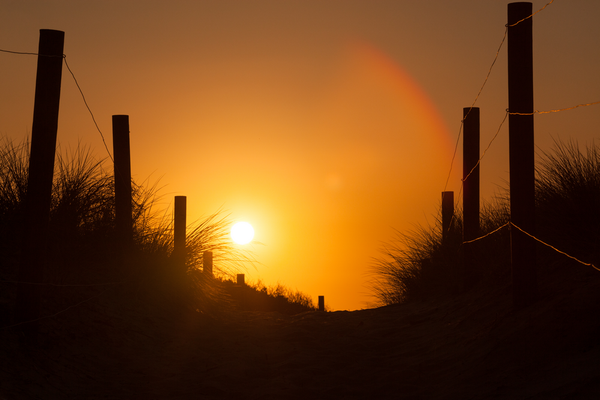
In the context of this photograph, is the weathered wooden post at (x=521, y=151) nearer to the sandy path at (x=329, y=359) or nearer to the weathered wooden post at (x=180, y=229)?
the sandy path at (x=329, y=359)

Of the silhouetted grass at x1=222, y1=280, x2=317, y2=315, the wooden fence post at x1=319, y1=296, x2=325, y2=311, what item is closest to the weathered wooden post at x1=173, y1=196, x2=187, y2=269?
the silhouetted grass at x1=222, y1=280, x2=317, y2=315

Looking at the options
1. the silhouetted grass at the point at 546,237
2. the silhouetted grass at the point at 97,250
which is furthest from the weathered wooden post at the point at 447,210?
the silhouetted grass at the point at 97,250

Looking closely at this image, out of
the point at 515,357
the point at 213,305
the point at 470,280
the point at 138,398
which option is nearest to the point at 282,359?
the point at 138,398

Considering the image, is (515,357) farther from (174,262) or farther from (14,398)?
(174,262)

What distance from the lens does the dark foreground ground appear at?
4.33 metres

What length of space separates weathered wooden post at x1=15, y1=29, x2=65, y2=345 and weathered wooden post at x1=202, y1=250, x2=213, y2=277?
14.1 feet

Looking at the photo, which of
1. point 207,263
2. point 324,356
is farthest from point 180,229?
point 324,356

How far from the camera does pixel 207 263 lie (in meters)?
9.55

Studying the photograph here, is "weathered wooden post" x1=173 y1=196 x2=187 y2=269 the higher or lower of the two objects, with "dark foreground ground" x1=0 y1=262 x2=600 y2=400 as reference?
higher

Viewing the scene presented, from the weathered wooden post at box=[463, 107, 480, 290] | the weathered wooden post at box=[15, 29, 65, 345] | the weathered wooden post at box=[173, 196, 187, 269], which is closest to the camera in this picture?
the weathered wooden post at box=[15, 29, 65, 345]

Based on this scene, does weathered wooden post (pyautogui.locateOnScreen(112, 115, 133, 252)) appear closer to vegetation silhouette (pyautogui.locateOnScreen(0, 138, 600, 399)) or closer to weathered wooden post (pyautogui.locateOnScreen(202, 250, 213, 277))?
vegetation silhouette (pyautogui.locateOnScreen(0, 138, 600, 399))

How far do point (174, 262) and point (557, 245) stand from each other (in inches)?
223

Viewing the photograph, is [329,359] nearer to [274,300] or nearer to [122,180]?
[122,180]

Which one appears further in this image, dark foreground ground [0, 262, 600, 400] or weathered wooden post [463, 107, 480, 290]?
weathered wooden post [463, 107, 480, 290]
